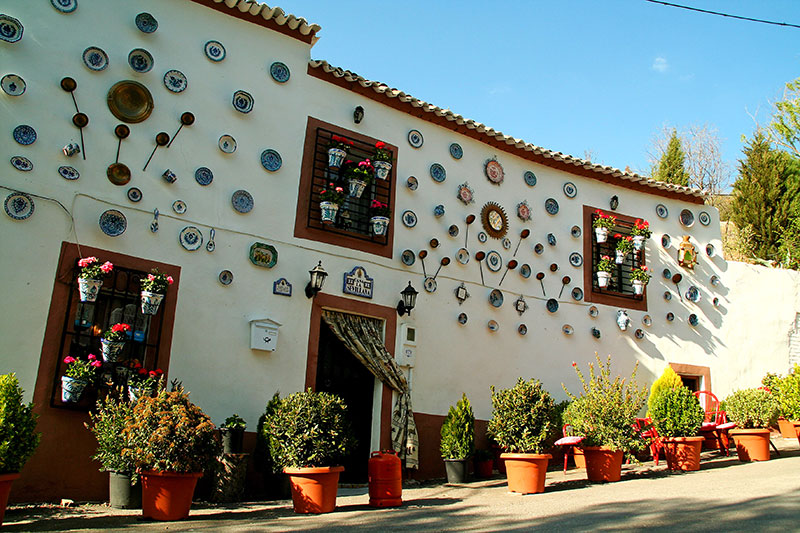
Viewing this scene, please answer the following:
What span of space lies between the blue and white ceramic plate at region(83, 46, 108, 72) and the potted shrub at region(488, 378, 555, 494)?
6628 mm

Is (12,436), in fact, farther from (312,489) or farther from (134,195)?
(134,195)

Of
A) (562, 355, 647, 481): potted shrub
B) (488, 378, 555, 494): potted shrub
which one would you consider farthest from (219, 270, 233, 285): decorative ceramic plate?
(562, 355, 647, 481): potted shrub

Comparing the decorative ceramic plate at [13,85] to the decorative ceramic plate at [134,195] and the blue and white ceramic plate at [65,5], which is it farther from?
the decorative ceramic plate at [134,195]

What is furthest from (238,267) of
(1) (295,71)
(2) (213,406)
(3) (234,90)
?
(1) (295,71)

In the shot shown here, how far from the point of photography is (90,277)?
7512 millimetres

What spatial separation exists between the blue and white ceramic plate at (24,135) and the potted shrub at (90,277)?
62.4 inches

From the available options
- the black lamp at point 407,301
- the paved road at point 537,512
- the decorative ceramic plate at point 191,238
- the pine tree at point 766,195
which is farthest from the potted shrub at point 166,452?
the pine tree at point 766,195

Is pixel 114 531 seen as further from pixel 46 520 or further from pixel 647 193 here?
pixel 647 193

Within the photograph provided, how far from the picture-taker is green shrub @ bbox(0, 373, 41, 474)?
18.6ft

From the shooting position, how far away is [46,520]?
6.29 m

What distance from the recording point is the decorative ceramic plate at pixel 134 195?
8327 mm

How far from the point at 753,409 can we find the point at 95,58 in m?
10.9

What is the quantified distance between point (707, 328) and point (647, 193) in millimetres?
3014

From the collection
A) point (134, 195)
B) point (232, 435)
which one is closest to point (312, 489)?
point (232, 435)
